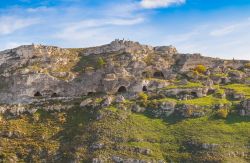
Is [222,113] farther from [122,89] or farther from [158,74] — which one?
[158,74]

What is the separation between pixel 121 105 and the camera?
91.9 meters

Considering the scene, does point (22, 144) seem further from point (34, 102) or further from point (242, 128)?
point (242, 128)

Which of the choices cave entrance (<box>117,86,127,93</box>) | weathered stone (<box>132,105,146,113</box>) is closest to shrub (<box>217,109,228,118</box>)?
weathered stone (<box>132,105,146,113</box>)

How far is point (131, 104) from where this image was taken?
9244cm

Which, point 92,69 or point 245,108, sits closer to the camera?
point 245,108

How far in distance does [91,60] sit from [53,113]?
1927 centimetres

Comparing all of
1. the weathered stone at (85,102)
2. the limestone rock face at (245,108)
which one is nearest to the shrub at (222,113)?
the limestone rock face at (245,108)

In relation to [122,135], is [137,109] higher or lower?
higher

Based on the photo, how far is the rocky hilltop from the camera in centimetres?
8131

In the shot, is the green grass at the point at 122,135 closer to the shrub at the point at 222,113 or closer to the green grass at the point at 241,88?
the shrub at the point at 222,113

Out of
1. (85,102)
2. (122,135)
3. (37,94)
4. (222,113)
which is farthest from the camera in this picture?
(37,94)

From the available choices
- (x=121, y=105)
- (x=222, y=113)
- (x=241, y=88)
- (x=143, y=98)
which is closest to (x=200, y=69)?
(x=241, y=88)

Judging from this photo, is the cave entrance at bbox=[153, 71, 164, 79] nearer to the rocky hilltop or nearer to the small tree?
the rocky hilltop

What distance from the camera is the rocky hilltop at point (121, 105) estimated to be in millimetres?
81312
